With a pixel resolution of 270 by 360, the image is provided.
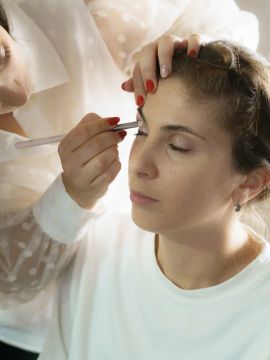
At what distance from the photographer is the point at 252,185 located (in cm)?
81

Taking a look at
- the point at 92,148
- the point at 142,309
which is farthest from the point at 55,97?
the point at 142,309

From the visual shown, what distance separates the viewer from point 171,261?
2.91 feet

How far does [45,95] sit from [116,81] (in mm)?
156

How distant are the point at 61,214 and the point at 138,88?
256mm

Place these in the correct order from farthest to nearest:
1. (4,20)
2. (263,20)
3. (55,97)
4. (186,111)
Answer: (263,20)
(55,97)
(4,20)
(186,111)

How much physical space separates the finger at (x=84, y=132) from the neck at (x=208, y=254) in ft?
0.74

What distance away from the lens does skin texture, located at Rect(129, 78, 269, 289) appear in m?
0.74

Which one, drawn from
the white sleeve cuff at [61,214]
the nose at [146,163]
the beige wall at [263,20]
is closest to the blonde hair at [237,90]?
the nose at [146,163]

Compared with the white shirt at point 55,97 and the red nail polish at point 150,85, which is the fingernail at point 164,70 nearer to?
the red nail polish at point 150,85

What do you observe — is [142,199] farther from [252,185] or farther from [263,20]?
[263,20]

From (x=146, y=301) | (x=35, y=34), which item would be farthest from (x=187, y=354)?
(x=35, y=34)

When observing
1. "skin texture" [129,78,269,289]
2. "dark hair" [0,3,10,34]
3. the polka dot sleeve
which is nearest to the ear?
"skin texture" [129,78,269,289]

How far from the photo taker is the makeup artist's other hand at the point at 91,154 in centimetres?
77

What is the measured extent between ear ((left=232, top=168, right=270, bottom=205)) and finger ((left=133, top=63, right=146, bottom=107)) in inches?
8.7
